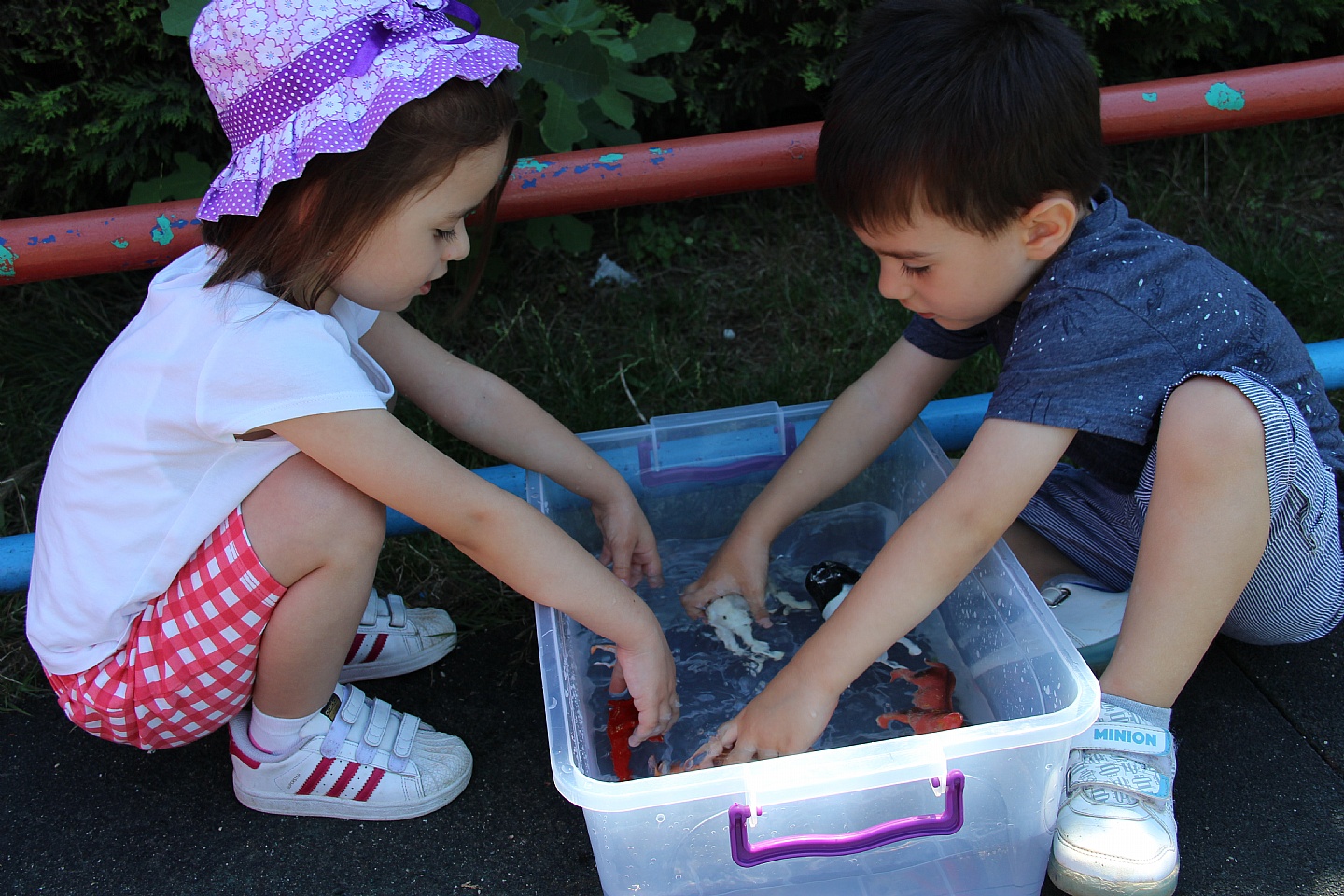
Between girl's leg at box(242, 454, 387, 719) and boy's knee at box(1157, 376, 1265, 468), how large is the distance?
86 centimetres

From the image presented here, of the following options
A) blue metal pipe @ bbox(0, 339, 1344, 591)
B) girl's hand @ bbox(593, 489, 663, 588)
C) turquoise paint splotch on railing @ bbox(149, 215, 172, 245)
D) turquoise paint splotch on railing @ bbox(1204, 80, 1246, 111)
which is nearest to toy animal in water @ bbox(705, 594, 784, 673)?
girl's hand @ bbox(593, 489, 663, 588)

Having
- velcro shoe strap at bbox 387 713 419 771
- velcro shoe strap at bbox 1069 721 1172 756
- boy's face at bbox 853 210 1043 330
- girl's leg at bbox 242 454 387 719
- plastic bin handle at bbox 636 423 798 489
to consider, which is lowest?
velcro shoe strap at bbox 387 713 419 771

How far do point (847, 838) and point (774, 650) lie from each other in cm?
54

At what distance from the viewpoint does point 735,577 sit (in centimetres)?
151

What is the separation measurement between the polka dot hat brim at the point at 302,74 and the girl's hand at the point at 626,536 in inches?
23.2

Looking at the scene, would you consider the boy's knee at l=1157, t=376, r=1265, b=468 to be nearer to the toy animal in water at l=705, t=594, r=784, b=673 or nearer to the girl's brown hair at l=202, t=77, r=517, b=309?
the toy animal in water at l=705, t=594, r=784, b=673

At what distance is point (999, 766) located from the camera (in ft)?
3.51

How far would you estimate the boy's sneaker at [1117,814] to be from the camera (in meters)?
1.10

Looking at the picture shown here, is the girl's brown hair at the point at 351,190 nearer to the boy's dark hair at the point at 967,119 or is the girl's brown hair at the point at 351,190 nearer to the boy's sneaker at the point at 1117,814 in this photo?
the boy's dark hair at the point at 967,119

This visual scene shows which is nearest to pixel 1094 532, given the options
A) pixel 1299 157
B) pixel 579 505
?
pixel 579 505

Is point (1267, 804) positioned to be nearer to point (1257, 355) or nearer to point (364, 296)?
point (1257, 355)

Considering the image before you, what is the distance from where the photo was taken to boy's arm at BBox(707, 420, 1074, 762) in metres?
1.13

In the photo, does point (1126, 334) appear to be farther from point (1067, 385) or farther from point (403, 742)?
point (403, 742)

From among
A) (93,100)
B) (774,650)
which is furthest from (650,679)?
(93,100)
